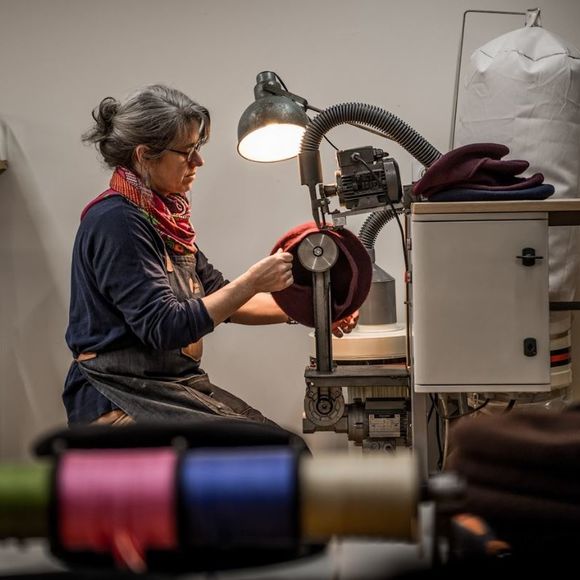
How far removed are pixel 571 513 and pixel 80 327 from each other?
1.40 m

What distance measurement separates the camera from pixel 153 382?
169 cm

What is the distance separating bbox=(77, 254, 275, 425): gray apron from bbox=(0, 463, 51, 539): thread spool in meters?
1.18

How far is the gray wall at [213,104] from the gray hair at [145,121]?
68 centimetres

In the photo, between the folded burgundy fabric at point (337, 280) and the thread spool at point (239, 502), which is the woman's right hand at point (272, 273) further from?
the thread spool at point (239, 502)

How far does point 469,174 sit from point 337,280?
1.51 feet

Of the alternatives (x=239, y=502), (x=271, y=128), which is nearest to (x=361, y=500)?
(x=239, y=502)

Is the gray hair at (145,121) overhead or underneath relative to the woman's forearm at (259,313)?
overhead

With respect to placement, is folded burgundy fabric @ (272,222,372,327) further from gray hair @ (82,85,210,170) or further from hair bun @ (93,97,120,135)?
hair bun @ (93,97,120,135)

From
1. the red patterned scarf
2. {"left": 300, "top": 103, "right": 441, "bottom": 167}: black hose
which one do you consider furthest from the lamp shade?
the red patterned scarf

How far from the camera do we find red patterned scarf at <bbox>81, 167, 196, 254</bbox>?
1.73m

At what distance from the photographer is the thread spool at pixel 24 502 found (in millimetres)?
460

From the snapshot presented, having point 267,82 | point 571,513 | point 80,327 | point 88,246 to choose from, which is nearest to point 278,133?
point 267,82

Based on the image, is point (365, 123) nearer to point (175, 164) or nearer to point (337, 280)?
point (337, 280)

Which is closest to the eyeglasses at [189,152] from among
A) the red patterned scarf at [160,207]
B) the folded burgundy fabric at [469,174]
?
the red patterned scarf at [160,207]
